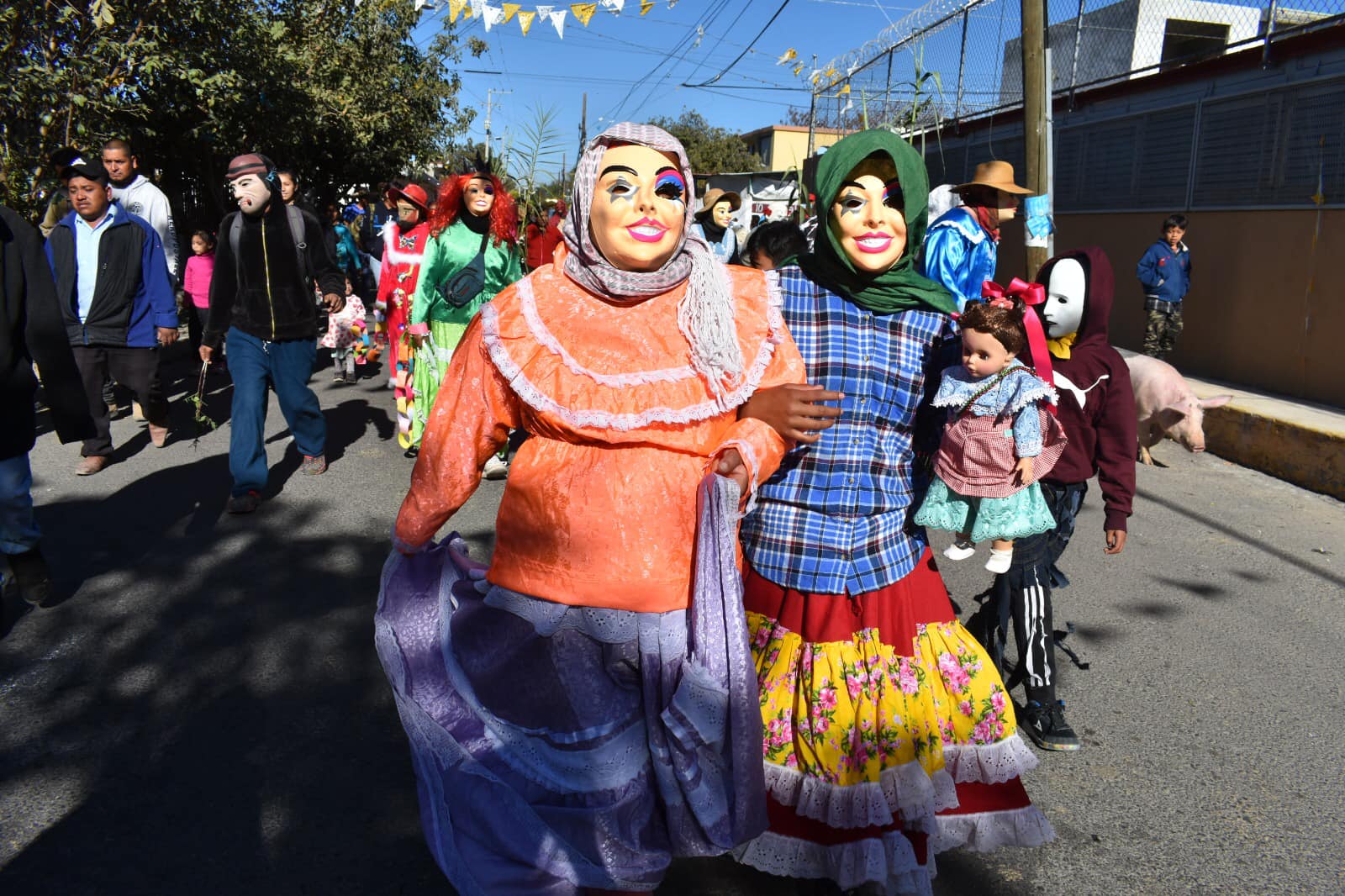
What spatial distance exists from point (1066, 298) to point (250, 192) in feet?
14.7

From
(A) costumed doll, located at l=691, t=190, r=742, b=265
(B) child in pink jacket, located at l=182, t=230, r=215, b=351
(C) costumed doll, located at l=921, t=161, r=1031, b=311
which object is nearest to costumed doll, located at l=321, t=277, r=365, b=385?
(B) child in pink jacket, located at l=182, t=230, r=215, b=351

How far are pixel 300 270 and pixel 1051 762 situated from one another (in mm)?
4794

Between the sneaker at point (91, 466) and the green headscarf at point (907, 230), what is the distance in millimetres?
5666

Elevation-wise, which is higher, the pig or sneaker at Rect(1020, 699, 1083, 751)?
the pig

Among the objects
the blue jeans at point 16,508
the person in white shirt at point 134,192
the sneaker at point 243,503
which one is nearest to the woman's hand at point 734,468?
the blue jeans at point 16,508

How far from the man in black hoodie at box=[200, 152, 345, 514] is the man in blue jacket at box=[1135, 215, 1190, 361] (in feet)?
27.1

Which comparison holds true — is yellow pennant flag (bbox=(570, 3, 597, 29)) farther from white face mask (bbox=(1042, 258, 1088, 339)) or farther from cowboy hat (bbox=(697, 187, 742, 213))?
white face mask (bbox=(1042, 258, 1088, 339))

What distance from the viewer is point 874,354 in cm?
259

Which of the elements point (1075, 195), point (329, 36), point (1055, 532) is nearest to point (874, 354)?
point (1055, 532)

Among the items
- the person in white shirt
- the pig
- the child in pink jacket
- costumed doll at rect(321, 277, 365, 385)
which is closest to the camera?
the pig

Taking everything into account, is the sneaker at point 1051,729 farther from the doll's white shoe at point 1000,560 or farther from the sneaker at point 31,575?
the sneaker at point 31,575

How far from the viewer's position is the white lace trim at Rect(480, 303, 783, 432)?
7.34 feet

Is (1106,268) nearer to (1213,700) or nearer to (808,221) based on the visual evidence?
(1213,700)

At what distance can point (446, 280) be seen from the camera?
6.09m
